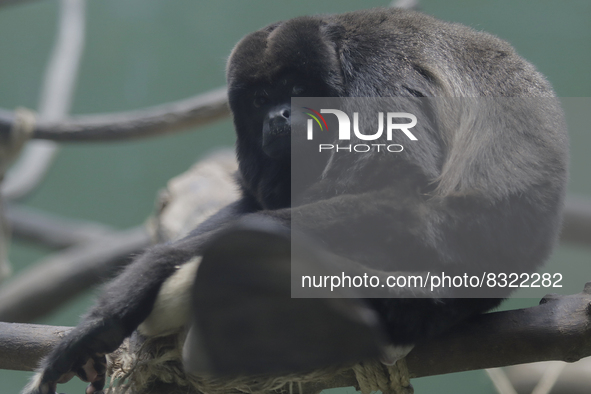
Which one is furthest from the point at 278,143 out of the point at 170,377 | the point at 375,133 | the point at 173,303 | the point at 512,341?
the point at 512,341

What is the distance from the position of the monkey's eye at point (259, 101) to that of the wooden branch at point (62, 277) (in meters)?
2.58

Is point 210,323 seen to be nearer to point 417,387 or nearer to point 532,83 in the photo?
point 532,83

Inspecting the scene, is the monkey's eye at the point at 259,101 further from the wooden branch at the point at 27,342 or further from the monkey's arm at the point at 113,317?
the wooden branch at the point at 27,342

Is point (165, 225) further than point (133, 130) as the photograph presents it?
No

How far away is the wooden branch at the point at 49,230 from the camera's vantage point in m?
4.68

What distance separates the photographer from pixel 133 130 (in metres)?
3.19

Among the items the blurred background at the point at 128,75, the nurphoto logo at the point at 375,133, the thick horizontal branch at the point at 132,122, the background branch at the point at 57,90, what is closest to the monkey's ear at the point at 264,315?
the nurphoto logo at the point at 375,133

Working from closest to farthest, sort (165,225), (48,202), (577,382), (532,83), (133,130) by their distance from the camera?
(532,83) → (577,382) → (165,225) → (133,130) → (48,202)

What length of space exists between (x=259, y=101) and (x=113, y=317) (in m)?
0.84

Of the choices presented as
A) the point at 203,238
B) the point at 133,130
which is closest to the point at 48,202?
the point at 133,130

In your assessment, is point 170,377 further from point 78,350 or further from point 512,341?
point 512,341

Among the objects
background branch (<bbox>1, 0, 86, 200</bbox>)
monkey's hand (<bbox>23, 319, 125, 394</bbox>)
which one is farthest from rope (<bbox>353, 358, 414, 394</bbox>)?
background branch (<bbox>1, 0, 86, 200</bbox>)

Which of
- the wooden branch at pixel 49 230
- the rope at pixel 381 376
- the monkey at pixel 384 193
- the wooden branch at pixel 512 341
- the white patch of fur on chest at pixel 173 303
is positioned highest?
the wooden branch at pixel 49 230

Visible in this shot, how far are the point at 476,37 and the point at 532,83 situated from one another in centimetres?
23
